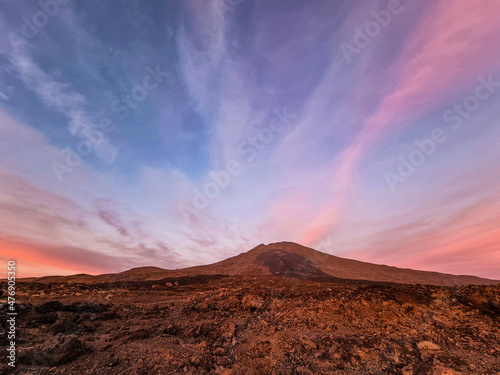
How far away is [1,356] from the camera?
23.4 feet

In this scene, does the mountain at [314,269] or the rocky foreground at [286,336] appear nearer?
the rocky foreground at [286,336]

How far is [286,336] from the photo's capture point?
9461 millimetres

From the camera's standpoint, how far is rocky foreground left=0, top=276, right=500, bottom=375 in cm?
731

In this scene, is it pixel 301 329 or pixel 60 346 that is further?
pixel 301 329

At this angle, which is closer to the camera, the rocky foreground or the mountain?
the rocky foreground

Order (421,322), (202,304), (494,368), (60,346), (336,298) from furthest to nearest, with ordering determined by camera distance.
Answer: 1. (202,304)
2. (336,298)
3. (421,322)
4. (60,346)
5. (494,368)

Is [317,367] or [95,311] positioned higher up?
[95,311]

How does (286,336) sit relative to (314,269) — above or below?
below

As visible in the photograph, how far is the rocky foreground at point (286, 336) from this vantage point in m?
7.31

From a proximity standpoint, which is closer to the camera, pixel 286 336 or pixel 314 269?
pixel 286 336

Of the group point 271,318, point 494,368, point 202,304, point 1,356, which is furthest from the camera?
point 202,304

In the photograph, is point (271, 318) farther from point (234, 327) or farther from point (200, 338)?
point (200, 338)

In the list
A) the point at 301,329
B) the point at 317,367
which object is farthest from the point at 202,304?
the point at 317,367

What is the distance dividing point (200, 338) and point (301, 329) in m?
4.45
